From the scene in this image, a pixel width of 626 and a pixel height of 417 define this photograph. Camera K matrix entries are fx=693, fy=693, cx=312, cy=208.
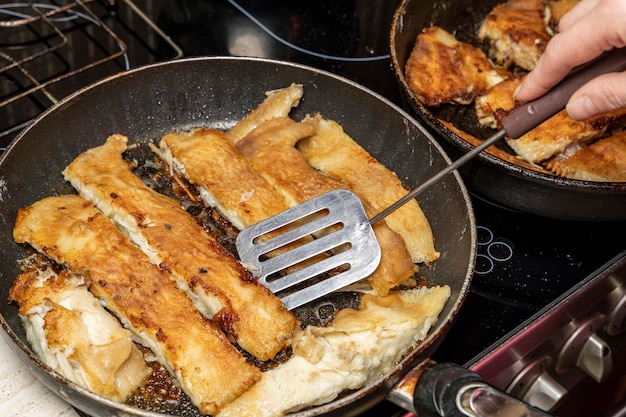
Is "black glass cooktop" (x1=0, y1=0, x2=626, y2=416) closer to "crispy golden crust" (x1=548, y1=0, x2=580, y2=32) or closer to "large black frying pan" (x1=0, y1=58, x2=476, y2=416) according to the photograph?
"large black frying pan" (x1=0, y1=58, x2=476, y2=416)

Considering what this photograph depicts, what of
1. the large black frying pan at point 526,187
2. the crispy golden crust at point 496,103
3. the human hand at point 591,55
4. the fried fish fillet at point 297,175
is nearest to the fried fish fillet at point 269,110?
the fried fish fillet at point 297,175

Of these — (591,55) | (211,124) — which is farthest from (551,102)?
(211,124)

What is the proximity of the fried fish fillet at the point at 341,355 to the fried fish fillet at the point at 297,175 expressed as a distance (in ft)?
0.31

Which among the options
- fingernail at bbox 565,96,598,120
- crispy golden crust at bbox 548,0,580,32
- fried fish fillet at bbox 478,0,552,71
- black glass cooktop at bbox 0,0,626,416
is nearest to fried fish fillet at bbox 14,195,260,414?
black glass cooktop at bbox 0,0,626,416

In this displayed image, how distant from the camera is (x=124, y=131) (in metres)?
2.05

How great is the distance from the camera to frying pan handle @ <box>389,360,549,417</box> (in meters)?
1.19

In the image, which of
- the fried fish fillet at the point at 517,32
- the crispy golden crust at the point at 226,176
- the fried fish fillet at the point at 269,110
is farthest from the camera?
the fried fish fillet at the point at 517,32

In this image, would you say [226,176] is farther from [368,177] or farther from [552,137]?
[552,137]

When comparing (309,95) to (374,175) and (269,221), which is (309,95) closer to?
(374,175)

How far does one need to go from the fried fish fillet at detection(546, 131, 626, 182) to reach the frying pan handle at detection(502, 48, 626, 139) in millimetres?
473

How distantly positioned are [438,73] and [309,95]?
446mm

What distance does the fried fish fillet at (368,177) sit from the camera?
1839mm

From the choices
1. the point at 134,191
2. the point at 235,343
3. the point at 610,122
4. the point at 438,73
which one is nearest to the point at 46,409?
the point at 235,343

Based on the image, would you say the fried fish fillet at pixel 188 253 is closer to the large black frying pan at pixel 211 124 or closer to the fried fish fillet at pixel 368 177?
the large black frying pan at pixel 211 124
